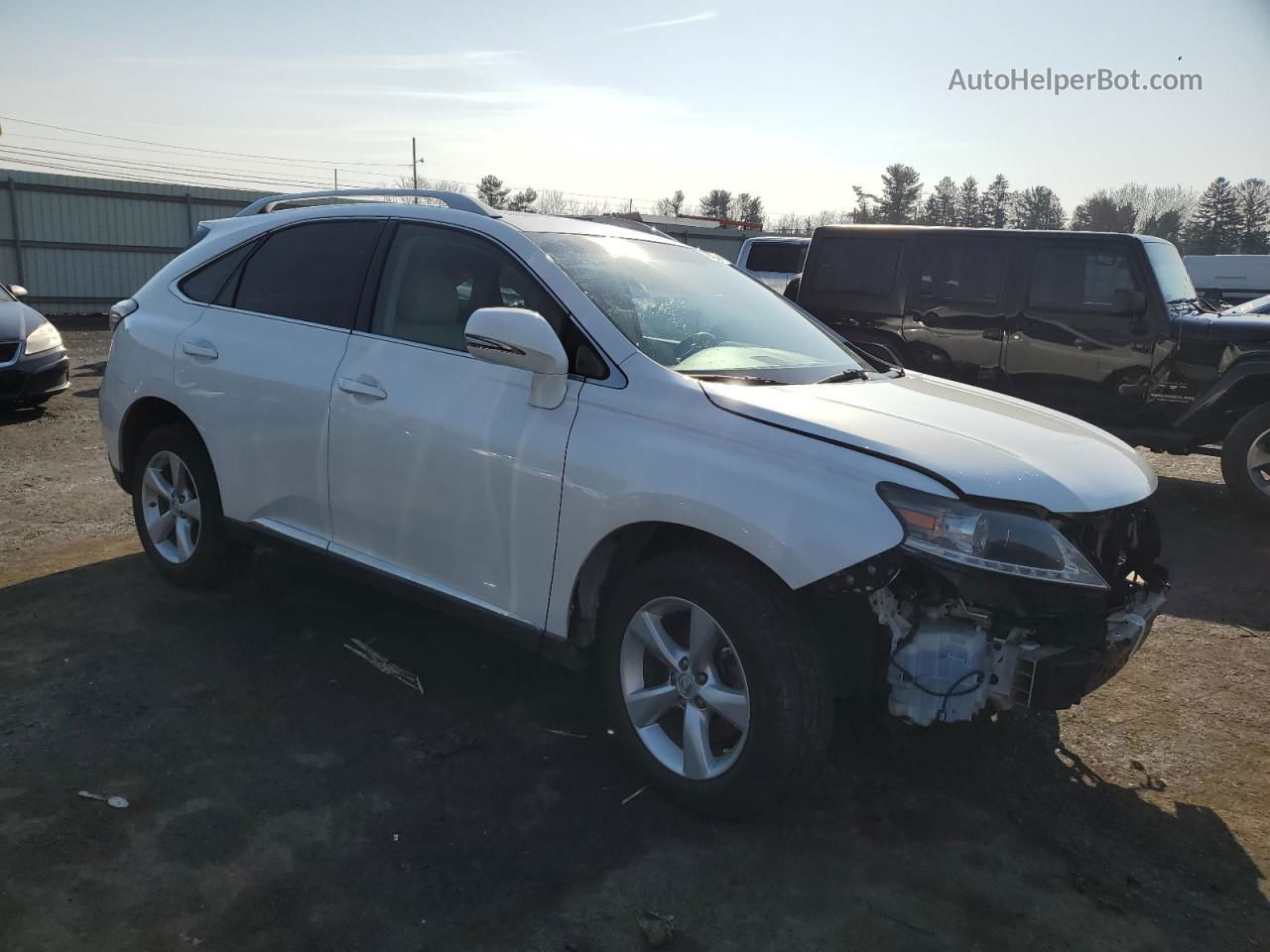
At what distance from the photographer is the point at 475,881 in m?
2.62

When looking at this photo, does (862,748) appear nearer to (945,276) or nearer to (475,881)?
(475,881)

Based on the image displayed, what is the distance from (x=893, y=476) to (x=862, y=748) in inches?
51.5


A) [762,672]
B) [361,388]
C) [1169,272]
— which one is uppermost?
[1169,272]

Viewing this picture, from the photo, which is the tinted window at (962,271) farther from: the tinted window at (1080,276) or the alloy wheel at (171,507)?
the alloy wheel at (171,507)

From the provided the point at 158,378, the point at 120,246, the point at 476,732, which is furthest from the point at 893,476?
the point at 120,246

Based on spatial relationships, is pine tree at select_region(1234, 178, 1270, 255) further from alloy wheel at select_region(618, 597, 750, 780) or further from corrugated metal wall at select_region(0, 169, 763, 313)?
alloy wheel at select_region(618, 597, 750, 780)

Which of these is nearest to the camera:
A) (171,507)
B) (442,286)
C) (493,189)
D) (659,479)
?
(659,479)

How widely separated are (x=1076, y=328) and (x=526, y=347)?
20.2 ft

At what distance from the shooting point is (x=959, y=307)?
818 centimetres

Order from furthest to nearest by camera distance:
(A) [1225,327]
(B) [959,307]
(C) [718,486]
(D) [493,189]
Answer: (D) [493,189]
(B) [959,307]
(A) [1225,327]
(C) [718,486]

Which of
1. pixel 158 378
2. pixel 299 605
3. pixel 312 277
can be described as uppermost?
pixel 312 277

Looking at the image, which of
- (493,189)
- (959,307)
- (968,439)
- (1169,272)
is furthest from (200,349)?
(493,189)

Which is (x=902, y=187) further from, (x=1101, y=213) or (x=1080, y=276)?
(x=1080, y=276)

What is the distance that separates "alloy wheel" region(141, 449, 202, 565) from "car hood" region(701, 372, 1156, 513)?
9.06ft
